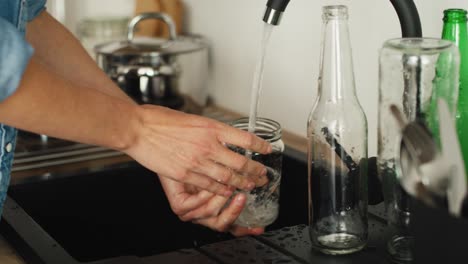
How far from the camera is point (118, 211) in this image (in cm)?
158

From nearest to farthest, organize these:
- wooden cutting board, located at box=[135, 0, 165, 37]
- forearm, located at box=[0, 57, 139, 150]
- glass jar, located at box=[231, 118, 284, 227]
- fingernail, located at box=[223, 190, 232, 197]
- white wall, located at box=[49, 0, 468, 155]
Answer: forearm, located at box=[0, 57, 139, 150] < fingernail, located at box=[223, 190, 232, 197] < glass jar, located at box=[231, 118, 284, 227] < white wall, located at box=[49, 0, 468, 155] < wooden cutting board, located at box=[135, 0, 165, 37]

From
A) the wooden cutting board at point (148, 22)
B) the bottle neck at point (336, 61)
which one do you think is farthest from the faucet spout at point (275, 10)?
the wooden cutting board at point (148, 22)

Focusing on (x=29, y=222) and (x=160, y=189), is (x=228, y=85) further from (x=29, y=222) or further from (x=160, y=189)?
(x=29, y=222)

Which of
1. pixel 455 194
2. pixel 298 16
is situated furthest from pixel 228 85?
pixel 455 194

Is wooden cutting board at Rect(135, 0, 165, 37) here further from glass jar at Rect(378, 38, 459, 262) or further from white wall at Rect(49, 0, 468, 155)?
glass jar at Rect(378, 38, 459, 262)

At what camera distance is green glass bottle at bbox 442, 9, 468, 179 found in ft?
3.65

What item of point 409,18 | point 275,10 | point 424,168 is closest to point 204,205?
point 275,10

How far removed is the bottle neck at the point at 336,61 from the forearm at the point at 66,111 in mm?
262

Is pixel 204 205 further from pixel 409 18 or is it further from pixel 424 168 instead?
pixel 424 168

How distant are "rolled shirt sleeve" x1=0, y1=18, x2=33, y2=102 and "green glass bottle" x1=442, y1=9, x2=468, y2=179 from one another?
1.89 ft

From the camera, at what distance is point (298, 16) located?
5.57ft

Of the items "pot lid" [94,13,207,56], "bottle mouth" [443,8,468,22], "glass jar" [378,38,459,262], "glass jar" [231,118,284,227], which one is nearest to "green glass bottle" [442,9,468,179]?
"bottle mouth" [443,8,468,22]

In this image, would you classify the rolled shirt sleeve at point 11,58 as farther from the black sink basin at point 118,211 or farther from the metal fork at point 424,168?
the black sink basin at point 118,211

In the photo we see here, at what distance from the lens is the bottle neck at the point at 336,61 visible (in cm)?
106
